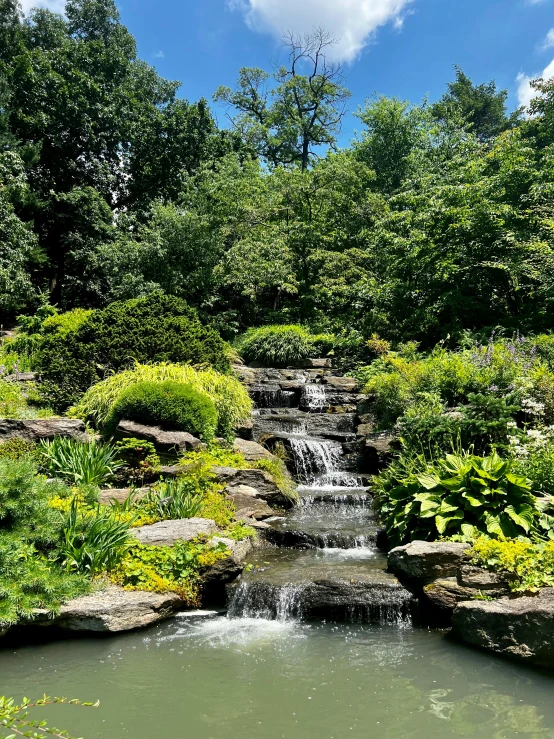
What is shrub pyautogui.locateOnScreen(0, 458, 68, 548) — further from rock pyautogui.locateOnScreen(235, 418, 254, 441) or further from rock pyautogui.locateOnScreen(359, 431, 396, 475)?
rock pyautogui.locateOnScreen(359, 431, 396, 475)

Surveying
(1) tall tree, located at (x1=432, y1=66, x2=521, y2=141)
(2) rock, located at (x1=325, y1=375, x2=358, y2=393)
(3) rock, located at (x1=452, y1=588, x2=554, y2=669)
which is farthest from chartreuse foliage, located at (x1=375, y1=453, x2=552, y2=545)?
(1) tall tree, located at (x1=432, y1=66, x2=521, y2=141)

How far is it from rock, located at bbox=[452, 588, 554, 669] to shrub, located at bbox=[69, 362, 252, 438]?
5.56m

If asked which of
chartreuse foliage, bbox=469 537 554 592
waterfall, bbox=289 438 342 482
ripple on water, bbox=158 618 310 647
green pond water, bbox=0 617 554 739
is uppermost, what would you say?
waterfall, bbox=289 438 342 482

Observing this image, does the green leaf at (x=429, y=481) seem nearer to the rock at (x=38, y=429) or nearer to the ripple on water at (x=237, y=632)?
the ripple on water at (x=237, y=632)

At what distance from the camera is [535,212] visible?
13.5 metres

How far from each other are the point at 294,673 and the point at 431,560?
1920 millimetres

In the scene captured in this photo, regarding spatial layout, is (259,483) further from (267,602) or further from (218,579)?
(267,602)

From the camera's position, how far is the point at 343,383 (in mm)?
13719

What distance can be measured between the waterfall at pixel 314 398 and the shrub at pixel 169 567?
7257 mm

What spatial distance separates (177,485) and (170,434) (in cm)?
120

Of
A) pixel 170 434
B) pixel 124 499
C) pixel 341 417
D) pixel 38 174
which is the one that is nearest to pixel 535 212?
pixel 341 417

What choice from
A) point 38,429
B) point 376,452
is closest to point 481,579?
point 376,452

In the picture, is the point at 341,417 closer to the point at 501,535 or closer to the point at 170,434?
the point at 170,434

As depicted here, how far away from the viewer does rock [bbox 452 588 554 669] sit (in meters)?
4.09
